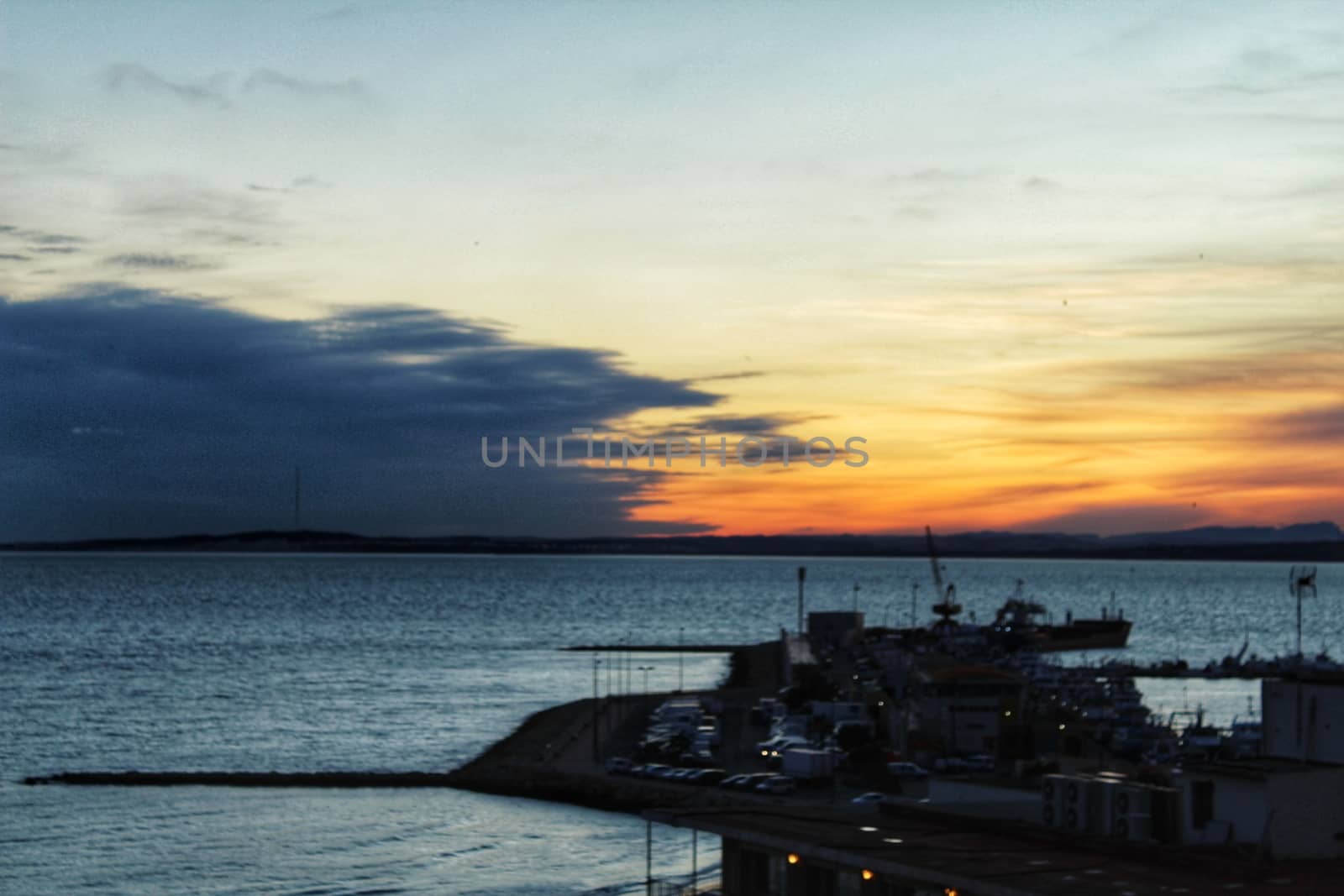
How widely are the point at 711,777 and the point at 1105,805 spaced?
37829mm

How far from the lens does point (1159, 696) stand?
10125 centimetres

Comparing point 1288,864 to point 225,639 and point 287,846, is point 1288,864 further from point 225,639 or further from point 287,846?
point 225,639

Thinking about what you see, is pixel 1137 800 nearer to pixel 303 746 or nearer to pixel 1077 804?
pixel 1077 804

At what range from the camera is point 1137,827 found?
61.1 ft

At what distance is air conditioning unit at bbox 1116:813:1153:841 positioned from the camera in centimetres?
1862

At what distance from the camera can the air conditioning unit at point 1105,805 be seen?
61.8 feet

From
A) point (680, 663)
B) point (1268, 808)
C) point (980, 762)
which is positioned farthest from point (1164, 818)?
point (680, 663)

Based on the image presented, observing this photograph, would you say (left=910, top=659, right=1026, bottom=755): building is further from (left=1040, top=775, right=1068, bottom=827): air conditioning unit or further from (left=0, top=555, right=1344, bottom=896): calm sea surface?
(left=1040, top=775, right=1068, bottom=827): air conditioning unit

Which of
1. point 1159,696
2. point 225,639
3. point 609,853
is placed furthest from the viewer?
point 225,639

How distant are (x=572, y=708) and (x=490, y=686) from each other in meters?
20.2

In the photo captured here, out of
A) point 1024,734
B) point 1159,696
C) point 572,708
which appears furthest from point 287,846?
point 1159,696

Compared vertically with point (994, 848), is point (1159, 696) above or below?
below

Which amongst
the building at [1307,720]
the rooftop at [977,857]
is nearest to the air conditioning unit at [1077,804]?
the rooftop at [977,857]

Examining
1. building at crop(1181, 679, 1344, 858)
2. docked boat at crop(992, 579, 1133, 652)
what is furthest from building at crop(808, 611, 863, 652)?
building at crop(1181, 679, 1344, 858)
